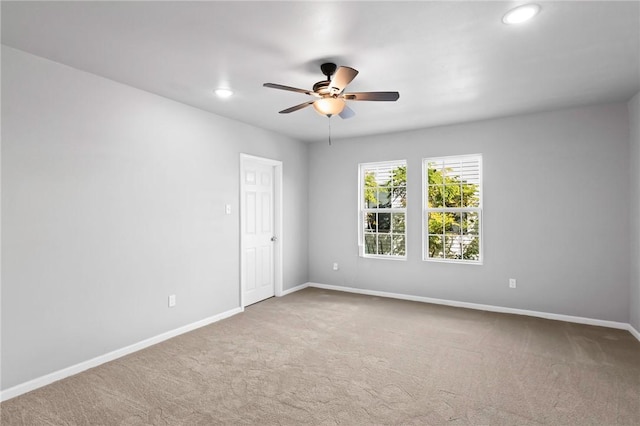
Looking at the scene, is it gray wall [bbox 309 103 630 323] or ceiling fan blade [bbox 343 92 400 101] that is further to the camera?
gray wall [bbox 309 103 630 323]

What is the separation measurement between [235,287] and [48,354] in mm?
2101

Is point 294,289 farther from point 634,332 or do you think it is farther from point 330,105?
point 634,332

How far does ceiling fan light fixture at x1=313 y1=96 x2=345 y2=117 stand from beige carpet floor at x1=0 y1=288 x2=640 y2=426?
220 centimetres

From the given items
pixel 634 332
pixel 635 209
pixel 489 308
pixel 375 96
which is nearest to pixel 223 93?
pixel 375 96

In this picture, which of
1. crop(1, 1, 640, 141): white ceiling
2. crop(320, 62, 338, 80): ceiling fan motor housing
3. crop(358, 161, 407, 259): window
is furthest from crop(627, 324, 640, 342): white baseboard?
crop(320, 62, 338, 80): ceiling fan motor housing

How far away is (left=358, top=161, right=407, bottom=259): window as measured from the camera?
5.31 m

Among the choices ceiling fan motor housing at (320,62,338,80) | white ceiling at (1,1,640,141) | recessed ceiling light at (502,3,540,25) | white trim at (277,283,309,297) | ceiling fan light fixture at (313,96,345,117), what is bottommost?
white trim at (277,283,309,297)

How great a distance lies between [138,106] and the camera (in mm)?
3408

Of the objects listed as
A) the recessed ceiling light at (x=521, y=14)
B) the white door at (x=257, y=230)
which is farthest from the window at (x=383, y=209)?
the recessed ceiling light at (x=521, y=14)

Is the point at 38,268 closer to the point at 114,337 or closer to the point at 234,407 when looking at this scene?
the point at 114,337

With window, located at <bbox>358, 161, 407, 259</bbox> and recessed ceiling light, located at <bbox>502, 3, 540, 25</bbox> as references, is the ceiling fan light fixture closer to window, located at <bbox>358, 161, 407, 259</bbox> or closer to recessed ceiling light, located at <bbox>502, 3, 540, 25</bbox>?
recessed ceiling light, located at <bbox>502, 3, 540, 25</bbox>

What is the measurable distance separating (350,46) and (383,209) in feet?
10.7

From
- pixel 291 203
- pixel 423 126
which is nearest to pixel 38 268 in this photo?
pixel 291 203

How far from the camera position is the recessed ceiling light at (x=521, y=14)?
2041 millimetres
